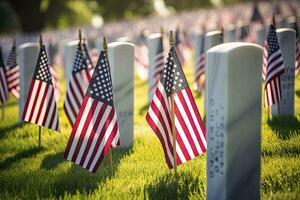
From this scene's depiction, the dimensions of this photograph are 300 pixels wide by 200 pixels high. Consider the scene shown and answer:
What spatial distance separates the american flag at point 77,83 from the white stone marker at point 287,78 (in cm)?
311

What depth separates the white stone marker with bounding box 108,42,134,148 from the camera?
7273 mm

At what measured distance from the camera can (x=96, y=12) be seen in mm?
61062

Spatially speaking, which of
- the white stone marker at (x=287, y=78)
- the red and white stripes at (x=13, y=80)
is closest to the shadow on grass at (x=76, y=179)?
the white stone marker at (x=287, y=78)

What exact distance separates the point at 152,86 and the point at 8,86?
308 cm

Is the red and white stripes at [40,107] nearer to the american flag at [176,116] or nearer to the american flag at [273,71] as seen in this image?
the american flag at [176,116]

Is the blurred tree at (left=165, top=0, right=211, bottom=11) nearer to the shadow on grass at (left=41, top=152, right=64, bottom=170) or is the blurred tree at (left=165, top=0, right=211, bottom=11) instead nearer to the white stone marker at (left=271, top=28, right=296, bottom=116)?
the white stone marker at (left=271, top=28, right=296, bottom=116)

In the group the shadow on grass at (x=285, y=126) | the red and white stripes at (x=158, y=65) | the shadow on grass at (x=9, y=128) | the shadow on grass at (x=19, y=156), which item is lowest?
the shadow on grass at (x=9, y=128)

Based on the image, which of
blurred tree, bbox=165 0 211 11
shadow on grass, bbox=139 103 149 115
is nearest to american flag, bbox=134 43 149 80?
shadow on grass, bbox=139 103 149 115

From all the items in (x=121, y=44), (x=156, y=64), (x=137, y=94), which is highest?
(x=121, y=44)

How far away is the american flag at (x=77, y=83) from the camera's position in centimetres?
811

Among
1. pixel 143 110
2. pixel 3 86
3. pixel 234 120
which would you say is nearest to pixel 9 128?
pixel 3 86

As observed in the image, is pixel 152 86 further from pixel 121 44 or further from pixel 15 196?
pixel 15 196

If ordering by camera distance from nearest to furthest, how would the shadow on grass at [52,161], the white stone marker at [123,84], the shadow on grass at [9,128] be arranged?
the shadow on grass at [52,161] → the white stone marker at [123,84] → the shadow on grass at [9,128]

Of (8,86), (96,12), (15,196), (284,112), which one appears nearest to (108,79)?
(15,196)
